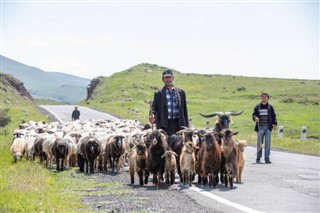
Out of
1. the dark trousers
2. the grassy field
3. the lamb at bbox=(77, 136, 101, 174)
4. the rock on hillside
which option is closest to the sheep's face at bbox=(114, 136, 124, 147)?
the lamb at bbox=(77, 136, 101, 174)

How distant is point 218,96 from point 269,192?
69293mm

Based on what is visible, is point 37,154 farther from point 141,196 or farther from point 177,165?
point 141,196

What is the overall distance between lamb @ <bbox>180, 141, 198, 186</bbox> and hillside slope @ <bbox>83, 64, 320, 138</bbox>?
72.0ft

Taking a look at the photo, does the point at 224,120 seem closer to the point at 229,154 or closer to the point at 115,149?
the point at 229,154

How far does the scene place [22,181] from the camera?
12688 millimetres

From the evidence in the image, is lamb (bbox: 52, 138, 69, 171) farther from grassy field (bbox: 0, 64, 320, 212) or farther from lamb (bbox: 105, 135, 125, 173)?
lamb (bbox: 105, 135, 125, 173)

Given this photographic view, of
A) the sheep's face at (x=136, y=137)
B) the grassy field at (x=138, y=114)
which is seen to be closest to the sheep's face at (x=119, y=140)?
the sheep's face at (x=136, y=137)

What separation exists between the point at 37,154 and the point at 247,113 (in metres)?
34.9

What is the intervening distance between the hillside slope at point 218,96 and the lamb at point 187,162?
2194 cm

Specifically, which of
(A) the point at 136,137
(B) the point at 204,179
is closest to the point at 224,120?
(B) the point at 204,179

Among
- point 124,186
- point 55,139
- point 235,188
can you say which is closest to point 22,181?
point 124,186

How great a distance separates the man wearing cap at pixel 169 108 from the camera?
14.1 m

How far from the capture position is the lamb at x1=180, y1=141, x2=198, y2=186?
42.8ft

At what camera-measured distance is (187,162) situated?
42.9 ft
